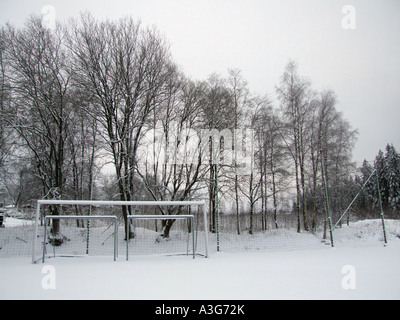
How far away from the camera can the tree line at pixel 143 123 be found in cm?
1173

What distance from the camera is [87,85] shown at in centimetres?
1183

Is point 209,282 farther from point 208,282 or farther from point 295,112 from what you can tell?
point 295,112

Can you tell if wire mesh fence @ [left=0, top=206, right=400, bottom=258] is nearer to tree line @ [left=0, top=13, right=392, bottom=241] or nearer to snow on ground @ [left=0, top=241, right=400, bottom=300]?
tree line @ [left=0, top=13, right=392, bottom=241]

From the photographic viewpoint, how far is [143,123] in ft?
42.0

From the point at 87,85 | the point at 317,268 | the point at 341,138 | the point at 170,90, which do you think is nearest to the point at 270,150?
the point at 341,138

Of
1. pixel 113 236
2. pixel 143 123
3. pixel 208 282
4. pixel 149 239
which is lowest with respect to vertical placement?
pixel 149 239

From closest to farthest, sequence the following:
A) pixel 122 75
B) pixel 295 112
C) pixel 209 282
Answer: pixel 209 282 < pixel 122 75 < pixel 295 112

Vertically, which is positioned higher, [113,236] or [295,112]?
[295,112]

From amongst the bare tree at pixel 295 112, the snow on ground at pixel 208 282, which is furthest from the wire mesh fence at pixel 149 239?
the snow on ground at pixel 208 282

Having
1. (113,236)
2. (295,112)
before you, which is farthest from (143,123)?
(295,112)

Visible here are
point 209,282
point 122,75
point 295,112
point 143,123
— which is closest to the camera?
point 209,282

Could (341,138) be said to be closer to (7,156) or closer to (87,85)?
(87,85)

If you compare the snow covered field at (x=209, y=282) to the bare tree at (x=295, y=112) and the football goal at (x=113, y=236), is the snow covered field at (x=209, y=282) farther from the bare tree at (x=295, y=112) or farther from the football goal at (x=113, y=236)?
the bare tree at (x=295, y=112)

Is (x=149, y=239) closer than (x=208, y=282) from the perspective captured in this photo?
No
